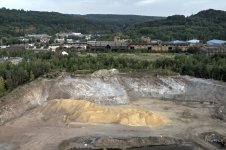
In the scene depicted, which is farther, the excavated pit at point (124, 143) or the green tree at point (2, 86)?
the green tree at point (2, 86)

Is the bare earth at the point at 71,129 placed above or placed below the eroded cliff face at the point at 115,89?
below

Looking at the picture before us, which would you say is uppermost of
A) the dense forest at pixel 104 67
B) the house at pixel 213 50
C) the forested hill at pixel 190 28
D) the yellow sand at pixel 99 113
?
the forested hill at pixel 190 28

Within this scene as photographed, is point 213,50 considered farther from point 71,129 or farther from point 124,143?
point 124,143

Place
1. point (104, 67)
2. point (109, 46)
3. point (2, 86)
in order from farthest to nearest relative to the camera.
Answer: point (109, 46) → point (104, 67) → point (2, 86)

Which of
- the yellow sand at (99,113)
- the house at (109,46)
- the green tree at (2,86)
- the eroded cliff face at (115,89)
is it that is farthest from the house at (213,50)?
the green tree at (2,86)

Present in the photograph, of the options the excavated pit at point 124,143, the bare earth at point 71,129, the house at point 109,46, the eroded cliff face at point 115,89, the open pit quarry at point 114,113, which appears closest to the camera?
the excavated pit at point 124,143

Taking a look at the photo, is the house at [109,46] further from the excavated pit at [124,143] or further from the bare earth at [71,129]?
the excavated pit at [124,143]

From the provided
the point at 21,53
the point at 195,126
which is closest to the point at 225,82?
the point at 195,126

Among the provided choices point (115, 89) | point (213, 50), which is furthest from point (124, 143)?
point (213, 50)
